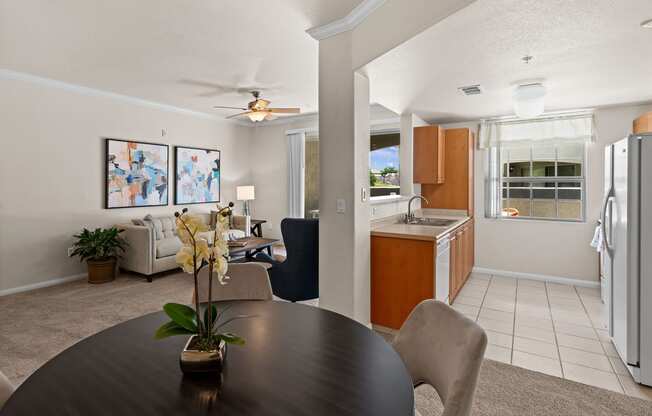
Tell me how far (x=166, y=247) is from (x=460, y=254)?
3.89 m

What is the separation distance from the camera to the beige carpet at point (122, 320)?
2029mm

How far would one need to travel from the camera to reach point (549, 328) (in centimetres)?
318

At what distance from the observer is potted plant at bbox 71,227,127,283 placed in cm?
442

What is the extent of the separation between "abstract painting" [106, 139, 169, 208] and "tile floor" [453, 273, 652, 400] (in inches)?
183

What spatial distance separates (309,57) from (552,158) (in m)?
3.67

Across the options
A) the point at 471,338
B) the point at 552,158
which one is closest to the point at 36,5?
the point at 471,338

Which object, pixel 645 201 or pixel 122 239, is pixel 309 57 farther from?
pixel 122 239

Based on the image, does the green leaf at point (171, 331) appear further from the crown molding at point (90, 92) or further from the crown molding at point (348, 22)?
the crown molding at point (90, 92)

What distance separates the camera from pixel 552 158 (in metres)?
4.82

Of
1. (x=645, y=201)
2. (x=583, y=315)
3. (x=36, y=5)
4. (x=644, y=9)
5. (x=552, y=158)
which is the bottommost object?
(x=583, y=315)

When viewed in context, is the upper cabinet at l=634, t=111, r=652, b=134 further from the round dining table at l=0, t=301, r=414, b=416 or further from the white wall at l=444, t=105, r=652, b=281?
the round dining table at l=0, t=301, r=414, b=416

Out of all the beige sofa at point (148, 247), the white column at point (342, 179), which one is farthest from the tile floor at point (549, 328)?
the beige sofa at point (148, 247)

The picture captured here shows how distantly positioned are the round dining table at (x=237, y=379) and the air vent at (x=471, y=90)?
3.08 metres

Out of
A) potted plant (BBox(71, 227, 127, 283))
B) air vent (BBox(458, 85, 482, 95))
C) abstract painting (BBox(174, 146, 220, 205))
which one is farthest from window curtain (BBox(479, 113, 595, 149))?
potted plant (BBox(71, 227, 127, 283))
